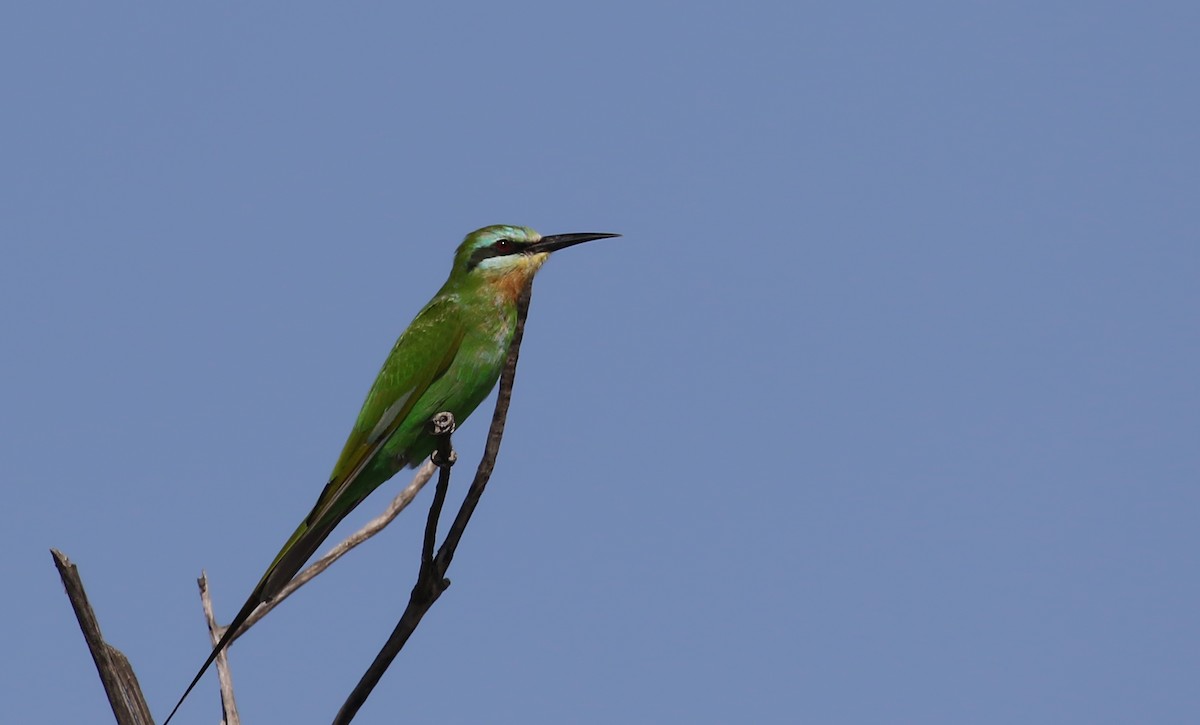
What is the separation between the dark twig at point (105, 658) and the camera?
3.11 metres

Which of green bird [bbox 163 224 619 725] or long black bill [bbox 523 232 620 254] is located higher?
long black bill [bbox 523 232 620 254]

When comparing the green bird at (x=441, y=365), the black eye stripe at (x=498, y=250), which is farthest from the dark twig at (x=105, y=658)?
the black eye stripe at (x=498, y=250)

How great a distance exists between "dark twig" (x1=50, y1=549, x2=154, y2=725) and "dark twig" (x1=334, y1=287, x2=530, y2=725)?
1.60ft

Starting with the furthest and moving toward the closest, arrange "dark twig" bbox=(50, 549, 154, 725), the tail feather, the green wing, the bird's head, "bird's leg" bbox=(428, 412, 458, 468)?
the bird's head, the green wing, the tail feather, "bird's leg" bbox=(428, 412, 458, 468), "dark twig" bbox=(50, 549, 154, 725)

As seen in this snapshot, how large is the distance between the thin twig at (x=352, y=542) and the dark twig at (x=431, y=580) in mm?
990

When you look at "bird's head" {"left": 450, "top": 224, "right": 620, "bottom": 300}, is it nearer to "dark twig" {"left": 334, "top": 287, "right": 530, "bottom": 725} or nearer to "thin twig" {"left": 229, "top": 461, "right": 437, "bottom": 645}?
"thin twig" {"left": 229, "top": 461, "right": 437, "bottom": 645}

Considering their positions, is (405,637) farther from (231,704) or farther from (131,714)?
(231,704)

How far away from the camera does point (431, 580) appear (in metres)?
3.28

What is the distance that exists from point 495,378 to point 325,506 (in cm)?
91

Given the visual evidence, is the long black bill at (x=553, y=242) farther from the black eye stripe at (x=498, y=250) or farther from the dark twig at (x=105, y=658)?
the dark twig at (x=105, y=658)

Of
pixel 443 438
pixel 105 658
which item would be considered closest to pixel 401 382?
pixel 443 438

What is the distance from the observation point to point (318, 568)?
4.21m

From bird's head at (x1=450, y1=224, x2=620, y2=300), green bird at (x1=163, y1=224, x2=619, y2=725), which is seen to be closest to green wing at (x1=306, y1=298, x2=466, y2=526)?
green bird at (x1=163, y1=224, x2=619, y2=725)

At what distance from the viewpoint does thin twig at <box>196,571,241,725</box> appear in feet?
12.6
